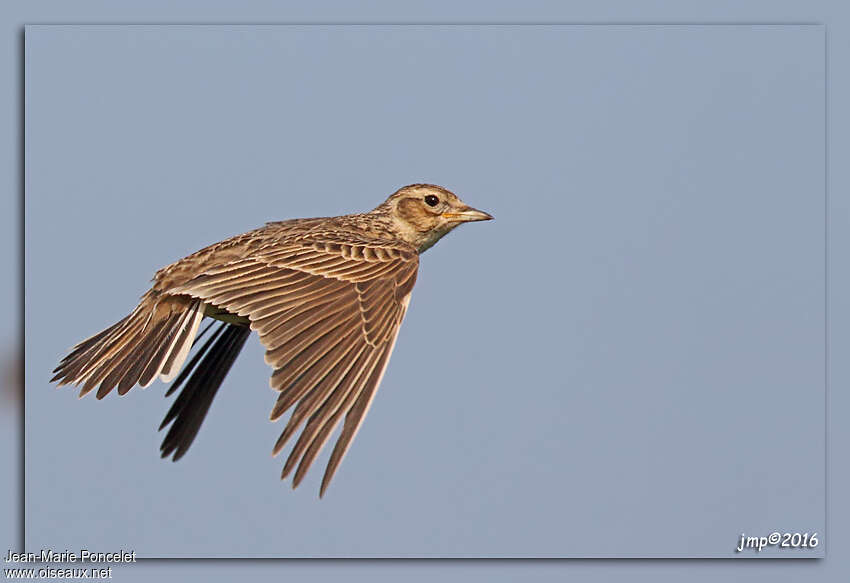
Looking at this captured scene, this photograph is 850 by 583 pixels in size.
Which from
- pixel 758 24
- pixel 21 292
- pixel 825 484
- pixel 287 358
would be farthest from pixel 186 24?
pixel 825 484

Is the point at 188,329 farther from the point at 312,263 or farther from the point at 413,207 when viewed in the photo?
the point at 413,207

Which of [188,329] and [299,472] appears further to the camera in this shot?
[188,329]

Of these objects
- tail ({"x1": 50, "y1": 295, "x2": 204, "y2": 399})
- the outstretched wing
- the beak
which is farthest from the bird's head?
tail ({"x1": 50, "y1": 295, "x2": 204, "y2": 399})

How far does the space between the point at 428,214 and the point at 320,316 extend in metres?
2.17

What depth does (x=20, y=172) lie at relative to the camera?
8906mm

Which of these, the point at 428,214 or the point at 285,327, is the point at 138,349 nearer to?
the point at 285,327

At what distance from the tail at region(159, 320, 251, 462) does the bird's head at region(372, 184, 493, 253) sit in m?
1.38

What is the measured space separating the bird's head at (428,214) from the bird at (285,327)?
10 centimetres

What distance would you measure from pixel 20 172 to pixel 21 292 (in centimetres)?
88

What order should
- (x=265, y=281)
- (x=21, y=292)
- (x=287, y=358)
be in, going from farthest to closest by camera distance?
(x=21, y=292), (x=265, y=281), (x=287, y=358)

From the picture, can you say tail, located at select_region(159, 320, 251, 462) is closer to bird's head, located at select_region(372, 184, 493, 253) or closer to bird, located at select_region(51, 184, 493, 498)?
bird, located at select_region(51, 184, 493, 498)

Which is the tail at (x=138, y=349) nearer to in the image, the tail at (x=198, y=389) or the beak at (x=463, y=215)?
the tail at (x=198, y=389)

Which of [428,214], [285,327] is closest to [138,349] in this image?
[285,327]

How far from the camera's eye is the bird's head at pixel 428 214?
29.2ft
